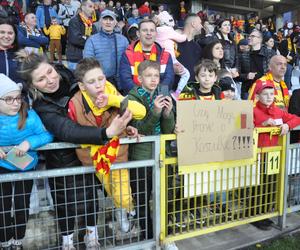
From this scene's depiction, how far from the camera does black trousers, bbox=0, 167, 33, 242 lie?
2.69 m

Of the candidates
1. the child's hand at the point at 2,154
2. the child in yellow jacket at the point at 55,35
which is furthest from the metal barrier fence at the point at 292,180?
the child in yellow jacket at the point at 55,35

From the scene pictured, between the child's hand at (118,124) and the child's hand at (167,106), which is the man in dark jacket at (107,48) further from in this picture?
the child's hand at (118,124)

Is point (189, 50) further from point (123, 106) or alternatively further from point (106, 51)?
point (123, 106)

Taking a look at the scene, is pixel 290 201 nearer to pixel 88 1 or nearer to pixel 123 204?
pixel 123 204

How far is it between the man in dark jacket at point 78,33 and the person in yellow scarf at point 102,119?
2858 millimetres

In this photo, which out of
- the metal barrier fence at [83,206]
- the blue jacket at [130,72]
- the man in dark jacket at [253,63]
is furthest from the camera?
the man in dark jacket at [253,63]

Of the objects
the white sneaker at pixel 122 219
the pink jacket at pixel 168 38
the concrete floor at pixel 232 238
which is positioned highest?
the pink jacket at pixel 168 38

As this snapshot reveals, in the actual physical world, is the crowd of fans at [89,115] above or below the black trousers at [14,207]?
above

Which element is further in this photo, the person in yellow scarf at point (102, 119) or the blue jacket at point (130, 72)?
the blue jacket at point (130, 72)

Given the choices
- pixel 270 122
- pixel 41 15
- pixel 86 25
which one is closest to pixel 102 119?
pixel 270 122

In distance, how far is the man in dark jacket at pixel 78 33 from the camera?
18.0 feet

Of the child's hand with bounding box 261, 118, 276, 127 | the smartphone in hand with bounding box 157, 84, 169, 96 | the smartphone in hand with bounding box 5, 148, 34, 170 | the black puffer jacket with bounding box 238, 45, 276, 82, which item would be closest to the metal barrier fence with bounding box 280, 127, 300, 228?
the child's hand with bounding box 261, 118, 276, 127

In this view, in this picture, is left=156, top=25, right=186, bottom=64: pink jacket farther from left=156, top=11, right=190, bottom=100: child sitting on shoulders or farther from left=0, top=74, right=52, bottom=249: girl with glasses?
left=0, top=74, right=52, bottom=249: girl with glasses

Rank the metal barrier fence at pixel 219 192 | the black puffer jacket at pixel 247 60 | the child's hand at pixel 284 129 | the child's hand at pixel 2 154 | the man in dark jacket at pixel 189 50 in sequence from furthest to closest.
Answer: the black puffer jacket at pixel 247 60 → the man in dark jacket at pixel 189 50 → the child's hand at pixel 284 129 → the metal barrier fence at pixel 219 192 → the child's hand at pixel 2 154
